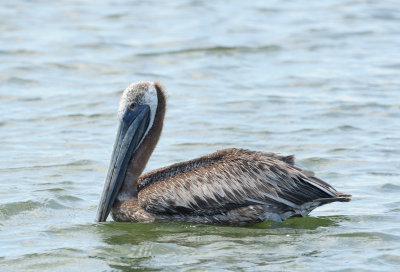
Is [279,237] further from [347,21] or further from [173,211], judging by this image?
[347,21]

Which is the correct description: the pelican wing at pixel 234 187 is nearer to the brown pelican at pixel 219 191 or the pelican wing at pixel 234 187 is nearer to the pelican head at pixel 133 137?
the brown pelican at pixel 219 191

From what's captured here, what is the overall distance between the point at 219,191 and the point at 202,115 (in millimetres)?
4523

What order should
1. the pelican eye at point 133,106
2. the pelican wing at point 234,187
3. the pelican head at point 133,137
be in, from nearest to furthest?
the pelican wing at point 234,187 < the pelican head at point 133,137 < the pelican eye at point 133,106

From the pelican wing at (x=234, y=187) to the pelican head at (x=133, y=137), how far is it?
306 mm

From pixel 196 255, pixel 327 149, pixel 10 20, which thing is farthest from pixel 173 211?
pixel 10 20

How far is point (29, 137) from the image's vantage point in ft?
36.6

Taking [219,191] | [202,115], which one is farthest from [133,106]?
[202,115]

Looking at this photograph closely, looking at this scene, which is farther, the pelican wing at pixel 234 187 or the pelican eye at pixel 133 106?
the pelican eye at pixel 133 106

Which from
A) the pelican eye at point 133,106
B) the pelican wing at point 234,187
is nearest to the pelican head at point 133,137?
the pelican eye at point 133,106

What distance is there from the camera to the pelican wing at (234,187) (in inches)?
301

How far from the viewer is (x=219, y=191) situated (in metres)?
7.76

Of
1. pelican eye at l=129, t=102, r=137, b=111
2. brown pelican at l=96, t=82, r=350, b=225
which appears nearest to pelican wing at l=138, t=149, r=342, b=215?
brown pelican at l=96, t=82, r=350, b=225

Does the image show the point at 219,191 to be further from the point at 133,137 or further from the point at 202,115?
the point at 202,115

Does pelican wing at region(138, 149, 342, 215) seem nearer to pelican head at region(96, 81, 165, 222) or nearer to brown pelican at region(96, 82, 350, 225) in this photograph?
brown pelican at region(96, 82, 350, 225)
